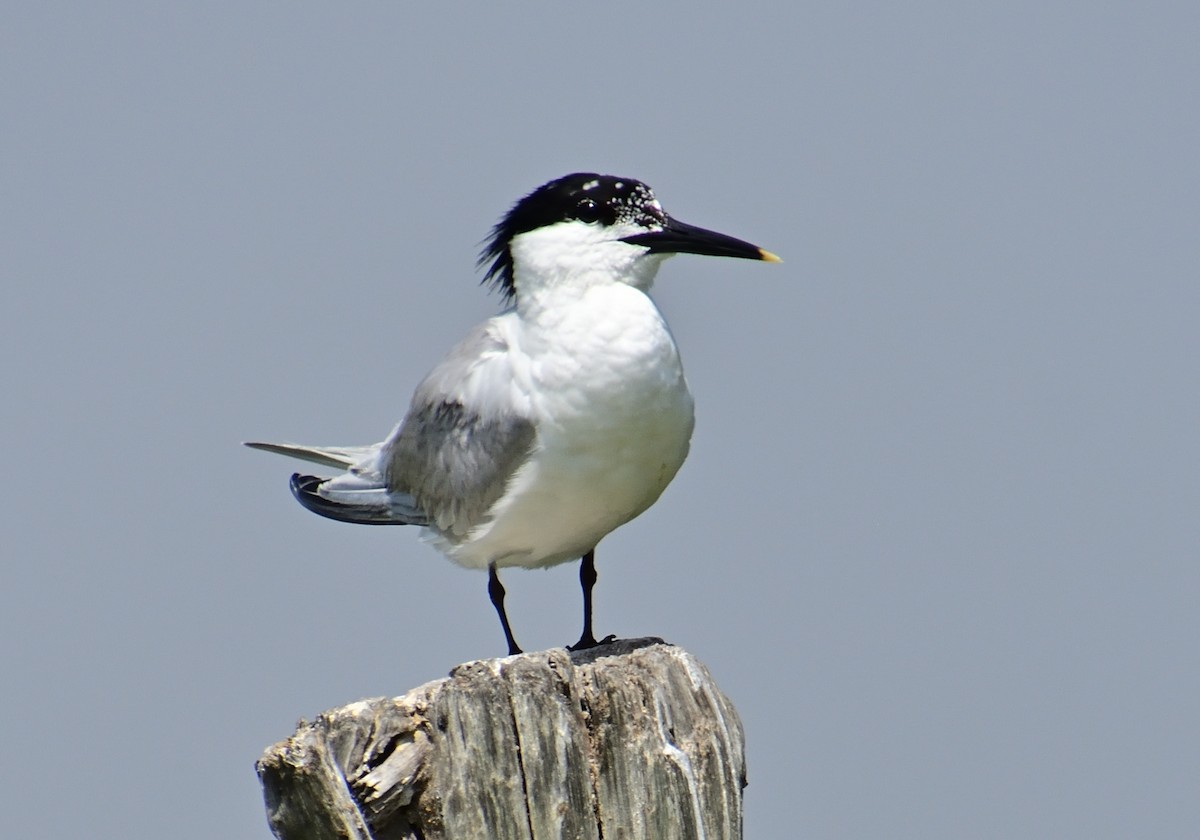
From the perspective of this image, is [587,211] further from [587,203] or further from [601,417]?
[601,417]

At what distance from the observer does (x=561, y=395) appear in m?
6.59

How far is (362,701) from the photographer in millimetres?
4324

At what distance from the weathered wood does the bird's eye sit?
2.93 meters

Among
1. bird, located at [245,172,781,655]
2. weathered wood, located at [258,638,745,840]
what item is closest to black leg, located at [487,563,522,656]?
bird, located at [245,172,781,655]

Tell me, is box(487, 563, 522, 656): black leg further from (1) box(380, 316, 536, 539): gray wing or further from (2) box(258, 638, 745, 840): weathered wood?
(2) box(258, 638, 745, 840): weathered wood

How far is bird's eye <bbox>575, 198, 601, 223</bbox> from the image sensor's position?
274 inches

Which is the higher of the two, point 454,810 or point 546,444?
point 546,444

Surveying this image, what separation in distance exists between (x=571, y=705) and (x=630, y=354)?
2.41 metres

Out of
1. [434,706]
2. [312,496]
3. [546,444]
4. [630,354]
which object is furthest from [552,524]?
[434,706]

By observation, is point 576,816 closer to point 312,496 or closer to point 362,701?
point 362,701

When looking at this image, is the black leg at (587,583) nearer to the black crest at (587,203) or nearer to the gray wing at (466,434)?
the gray wing at (466,434)

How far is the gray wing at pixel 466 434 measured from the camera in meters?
6.78

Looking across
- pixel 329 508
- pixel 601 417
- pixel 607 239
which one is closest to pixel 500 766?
pixel 601 417

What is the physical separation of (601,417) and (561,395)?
0.22 meters
